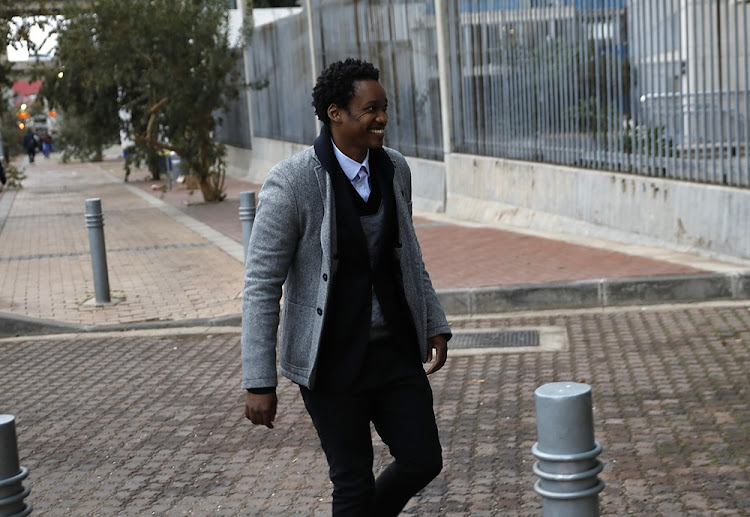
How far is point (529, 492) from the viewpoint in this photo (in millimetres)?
4941

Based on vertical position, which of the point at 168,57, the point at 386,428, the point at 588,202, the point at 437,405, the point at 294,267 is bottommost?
the point at 437,405

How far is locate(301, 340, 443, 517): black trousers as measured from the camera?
3.46m

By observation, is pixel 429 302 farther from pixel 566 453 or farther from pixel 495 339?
pixel 495 339

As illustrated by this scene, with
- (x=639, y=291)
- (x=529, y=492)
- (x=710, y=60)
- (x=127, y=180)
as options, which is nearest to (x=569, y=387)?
(x=529, y=492)

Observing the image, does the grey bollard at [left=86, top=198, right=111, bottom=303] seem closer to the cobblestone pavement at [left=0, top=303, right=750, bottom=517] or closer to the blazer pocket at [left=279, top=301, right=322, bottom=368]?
the cobblestone pavement at [left=0, top=303, right=750, bottom=517]

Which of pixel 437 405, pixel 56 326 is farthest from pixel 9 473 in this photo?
pixel 56 326

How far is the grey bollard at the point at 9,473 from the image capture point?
3.05 m

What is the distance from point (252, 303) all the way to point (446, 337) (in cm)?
67

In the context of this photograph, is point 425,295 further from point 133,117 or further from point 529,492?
point 133,117

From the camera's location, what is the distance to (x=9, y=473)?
307 cm

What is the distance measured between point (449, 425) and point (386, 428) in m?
2.64

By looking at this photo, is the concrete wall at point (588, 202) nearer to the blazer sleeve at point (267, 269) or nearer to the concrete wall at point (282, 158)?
the concrete wall at point (282, 158)

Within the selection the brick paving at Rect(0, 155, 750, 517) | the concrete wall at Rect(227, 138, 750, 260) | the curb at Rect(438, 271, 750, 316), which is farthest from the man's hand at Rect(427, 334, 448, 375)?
the concrete wall at Rect(227, 138, 750, 260)

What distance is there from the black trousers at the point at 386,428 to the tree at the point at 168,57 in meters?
18.5
